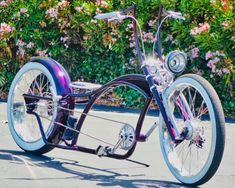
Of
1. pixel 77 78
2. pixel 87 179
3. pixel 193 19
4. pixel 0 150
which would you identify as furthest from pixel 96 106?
pixel 87 179

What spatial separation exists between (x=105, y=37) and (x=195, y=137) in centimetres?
537

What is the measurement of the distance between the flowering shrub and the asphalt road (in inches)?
105

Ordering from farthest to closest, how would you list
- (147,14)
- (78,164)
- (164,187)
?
1. (147,14)
2. (78,164)
3. (164,187)

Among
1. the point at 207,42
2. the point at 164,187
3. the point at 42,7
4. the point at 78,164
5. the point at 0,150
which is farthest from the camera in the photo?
the point at 42,7

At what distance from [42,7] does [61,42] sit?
0.60m

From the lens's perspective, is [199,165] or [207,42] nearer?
[199,165]

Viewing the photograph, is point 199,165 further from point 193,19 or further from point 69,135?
point 193,19

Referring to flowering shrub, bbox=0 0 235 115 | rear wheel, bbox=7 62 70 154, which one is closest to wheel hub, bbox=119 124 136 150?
rear wheel, bbox=7 62 70 154

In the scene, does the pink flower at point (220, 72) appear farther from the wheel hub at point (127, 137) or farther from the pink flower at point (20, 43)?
the wheel hub at point (127, 137)

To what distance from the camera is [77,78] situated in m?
11.2

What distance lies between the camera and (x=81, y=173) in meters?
6.06

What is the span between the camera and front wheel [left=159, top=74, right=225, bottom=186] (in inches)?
210

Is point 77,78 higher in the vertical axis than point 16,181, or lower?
higher

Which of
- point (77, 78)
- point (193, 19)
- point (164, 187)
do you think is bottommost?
point (164, 187)
